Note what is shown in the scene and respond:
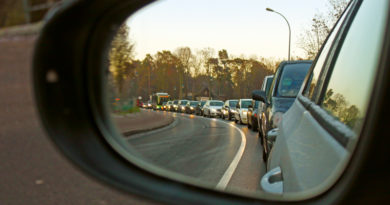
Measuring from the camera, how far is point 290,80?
292 inches

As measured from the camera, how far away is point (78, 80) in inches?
69.4

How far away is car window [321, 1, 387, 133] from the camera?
1.17m

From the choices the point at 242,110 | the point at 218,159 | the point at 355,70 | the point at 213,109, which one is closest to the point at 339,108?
the point at 355,70

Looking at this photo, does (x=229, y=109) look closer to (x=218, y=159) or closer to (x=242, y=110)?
(x=242, y=110)

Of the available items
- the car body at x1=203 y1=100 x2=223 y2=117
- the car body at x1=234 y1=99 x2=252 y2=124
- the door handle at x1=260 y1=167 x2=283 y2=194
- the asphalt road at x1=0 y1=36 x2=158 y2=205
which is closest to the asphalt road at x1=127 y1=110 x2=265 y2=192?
the asphalt road at x1=0 y1=36 x2=158 y2=205

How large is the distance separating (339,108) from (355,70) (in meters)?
0.19

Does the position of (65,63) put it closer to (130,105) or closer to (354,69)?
(130,105)

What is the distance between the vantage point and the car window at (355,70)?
1.17 meters

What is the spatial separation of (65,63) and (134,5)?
15.2 inches

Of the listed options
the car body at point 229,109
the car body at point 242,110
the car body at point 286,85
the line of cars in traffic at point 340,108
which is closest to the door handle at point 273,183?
the line of cars in traffic at point 340,108

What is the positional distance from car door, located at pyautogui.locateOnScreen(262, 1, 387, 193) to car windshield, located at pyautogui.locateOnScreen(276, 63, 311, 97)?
4.92 metres

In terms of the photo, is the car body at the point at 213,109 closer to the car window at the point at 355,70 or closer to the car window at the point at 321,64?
the car window at the point at 321,64

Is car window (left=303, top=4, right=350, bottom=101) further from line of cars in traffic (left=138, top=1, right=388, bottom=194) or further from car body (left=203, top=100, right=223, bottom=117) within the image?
car body (left=203, top=100, right=223, bottom=117)

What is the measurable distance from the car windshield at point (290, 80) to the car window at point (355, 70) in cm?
514
